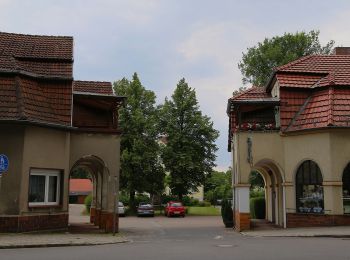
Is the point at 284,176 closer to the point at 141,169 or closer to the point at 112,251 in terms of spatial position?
the point at 112,251

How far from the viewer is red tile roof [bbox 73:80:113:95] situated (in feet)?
82.3

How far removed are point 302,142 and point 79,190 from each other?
68.0 m

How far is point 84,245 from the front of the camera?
16734 millimetres

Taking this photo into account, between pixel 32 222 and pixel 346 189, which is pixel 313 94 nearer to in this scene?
pixel 346 189

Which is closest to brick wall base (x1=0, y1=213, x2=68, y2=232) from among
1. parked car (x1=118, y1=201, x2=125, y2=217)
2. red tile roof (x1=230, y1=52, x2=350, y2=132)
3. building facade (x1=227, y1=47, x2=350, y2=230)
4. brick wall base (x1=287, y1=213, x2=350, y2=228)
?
building facade (x1=227, y1=47, x2=350, y2=230)

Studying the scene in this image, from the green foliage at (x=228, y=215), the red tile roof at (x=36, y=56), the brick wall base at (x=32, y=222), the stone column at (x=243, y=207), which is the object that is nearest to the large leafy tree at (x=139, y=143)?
the green foliage at (x=228, y=215)

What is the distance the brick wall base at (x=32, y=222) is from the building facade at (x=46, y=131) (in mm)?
37

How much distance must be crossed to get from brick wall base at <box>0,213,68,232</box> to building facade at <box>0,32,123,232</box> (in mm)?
37

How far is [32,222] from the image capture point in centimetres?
1984

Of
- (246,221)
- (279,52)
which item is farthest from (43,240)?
(279,52)

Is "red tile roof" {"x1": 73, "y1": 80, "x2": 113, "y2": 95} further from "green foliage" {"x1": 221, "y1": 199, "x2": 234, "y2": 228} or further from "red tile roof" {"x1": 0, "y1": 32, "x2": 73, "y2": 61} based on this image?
"green foliage" {"x1": 221, "y1": 199, "x2": 234, "y2": 228}

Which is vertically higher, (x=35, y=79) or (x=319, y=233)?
(x=35, y=79)

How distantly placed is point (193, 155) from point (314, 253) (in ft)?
140

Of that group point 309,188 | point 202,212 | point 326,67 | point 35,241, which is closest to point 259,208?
point 309,188
